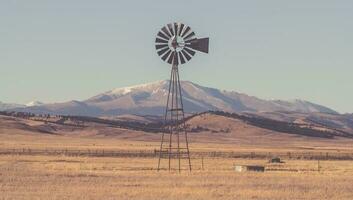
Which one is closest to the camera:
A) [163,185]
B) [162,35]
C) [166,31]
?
[163,185]

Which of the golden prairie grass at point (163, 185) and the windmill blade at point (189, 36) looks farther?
the windmill blade at point (189, 36)

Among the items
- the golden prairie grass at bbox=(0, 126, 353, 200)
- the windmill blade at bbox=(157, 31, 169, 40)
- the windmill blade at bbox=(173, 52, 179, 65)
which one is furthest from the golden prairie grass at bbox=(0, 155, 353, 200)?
the windmill blade at bbox=(157, 31, 169, 40)

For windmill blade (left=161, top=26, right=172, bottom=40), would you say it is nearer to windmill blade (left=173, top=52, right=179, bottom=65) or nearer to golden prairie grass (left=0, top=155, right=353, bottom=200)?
windmill blade (left=173, top=52, right=179, bottom=65)

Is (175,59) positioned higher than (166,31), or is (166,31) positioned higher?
(166,31)

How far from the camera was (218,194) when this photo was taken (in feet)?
137

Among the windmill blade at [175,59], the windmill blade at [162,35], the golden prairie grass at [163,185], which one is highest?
the windmill blade at [162,35]

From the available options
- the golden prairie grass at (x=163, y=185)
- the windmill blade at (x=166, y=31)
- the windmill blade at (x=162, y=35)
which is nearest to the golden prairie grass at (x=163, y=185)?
the golden prairie grass at (x=163, y=185)

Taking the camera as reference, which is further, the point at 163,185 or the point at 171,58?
the point at 171,58

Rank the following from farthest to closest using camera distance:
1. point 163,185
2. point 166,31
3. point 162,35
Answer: point 162,35
point 166,31
point 163,185

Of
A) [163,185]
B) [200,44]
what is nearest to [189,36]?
[200,44]

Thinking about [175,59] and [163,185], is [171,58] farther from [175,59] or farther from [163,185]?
[163,185]

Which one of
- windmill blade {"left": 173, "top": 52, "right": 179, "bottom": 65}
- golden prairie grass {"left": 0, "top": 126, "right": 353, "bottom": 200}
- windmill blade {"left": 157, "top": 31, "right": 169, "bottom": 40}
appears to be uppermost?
windmill blade {"left": 157, "top": 31, "right": 169, "bottom": 40}

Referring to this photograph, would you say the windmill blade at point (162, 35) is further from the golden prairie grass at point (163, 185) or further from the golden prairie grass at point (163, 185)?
the golden prairie grass at point (163, 185)

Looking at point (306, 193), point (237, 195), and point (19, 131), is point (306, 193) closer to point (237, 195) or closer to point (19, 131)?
point (237, 195)
